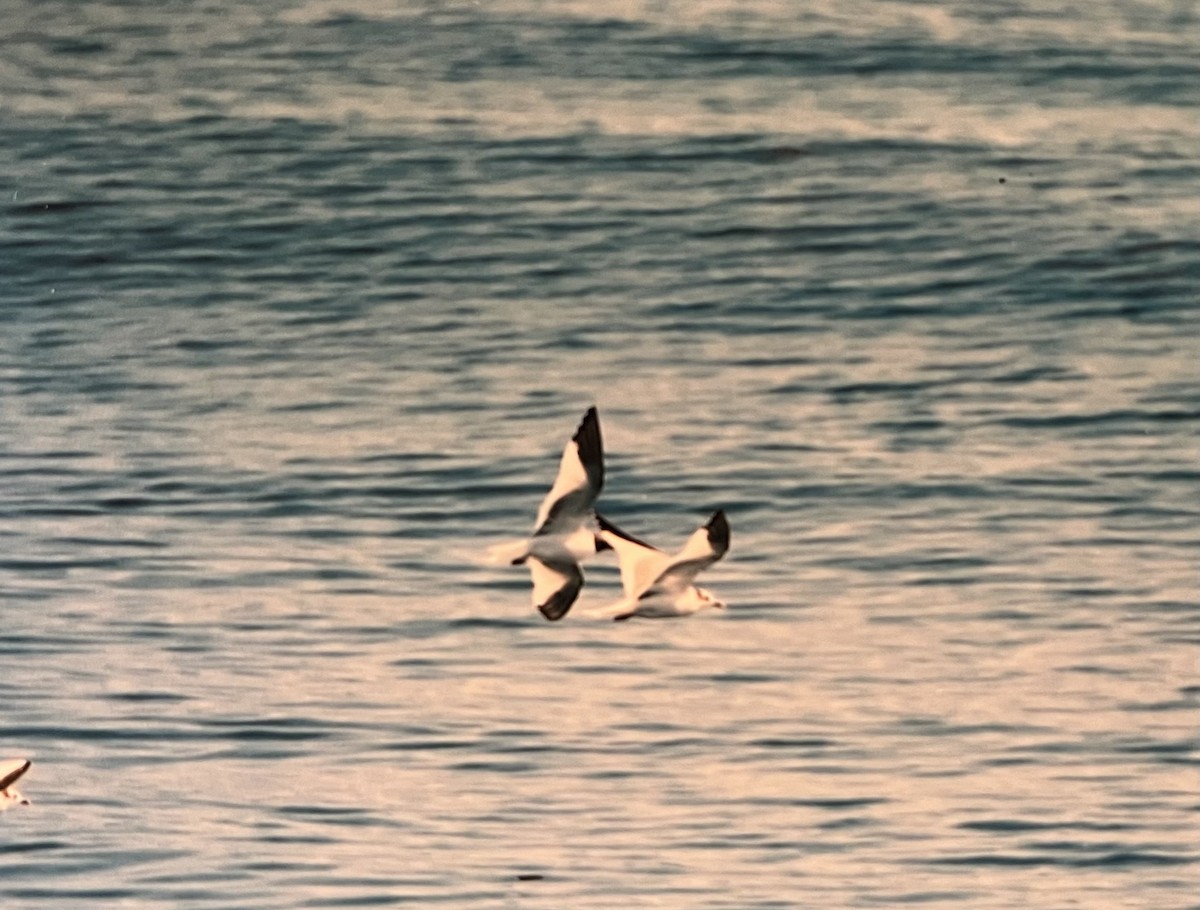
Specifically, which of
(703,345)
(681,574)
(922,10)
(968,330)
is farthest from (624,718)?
(922,10)

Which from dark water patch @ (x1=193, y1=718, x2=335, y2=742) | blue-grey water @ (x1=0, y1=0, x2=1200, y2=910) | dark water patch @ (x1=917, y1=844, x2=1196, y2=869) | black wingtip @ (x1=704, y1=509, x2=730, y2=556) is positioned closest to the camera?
black wingtip @ (x1=704, y1=509, x2=730, y2=556)

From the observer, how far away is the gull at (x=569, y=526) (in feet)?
12.4

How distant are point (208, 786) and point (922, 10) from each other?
2072 mm

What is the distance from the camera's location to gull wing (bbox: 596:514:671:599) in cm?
396

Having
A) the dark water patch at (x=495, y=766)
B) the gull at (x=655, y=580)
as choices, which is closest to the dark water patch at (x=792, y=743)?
the gull at (x=655, y=580)

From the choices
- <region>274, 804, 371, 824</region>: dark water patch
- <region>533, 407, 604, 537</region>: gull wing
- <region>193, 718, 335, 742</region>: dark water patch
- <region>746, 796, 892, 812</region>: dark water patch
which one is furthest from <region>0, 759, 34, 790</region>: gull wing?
<region>746, 796, 892, 812</region>: dark water patch

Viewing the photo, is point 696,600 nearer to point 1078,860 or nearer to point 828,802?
point 828,802

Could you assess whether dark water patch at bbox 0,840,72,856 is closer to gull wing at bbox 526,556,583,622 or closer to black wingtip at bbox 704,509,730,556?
gull wing at bbox 526,556,583,622

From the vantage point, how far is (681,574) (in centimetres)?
395

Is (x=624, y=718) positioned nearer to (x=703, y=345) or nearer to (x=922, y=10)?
(x=703, y=345)

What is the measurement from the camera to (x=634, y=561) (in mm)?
3971

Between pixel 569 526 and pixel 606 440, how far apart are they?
17.5 inches

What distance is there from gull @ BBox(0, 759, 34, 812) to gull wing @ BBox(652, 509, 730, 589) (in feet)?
4.08

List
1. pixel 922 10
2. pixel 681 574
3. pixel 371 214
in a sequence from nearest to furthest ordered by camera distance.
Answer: pixel 681 574, pixel 922 10, pixel 371 214
